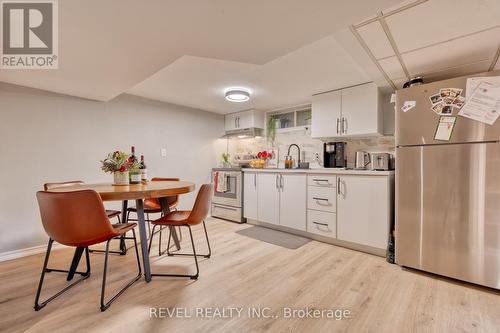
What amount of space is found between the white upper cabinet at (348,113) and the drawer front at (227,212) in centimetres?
182

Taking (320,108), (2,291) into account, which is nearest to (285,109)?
(320,108)

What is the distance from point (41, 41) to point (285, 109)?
335cm

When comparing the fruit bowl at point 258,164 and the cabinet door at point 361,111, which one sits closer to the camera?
the cabinet door at point 361,111

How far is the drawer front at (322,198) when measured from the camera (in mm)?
2826

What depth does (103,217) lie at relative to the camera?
1.51 meters

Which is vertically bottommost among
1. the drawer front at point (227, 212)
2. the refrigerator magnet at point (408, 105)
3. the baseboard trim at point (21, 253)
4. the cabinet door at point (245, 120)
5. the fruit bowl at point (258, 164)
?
the baseboard trim at point (21, 253)

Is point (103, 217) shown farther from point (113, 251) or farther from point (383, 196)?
point (383, 196)

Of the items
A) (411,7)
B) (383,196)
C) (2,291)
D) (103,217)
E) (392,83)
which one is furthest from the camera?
Result: (392,83)

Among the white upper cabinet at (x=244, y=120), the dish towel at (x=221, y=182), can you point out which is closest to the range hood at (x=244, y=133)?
the white upper cabinet at (x=244, y=120)

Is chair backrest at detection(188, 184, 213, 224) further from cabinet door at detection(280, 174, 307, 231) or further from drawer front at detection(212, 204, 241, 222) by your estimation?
drawer front at detection(212, 204, 241, 222)

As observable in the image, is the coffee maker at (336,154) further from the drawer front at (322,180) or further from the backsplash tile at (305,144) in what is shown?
the drawer front at (322,180)

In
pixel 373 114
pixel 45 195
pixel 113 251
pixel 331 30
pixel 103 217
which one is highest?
pixel 331 30

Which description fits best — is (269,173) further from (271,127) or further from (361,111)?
(361,111)

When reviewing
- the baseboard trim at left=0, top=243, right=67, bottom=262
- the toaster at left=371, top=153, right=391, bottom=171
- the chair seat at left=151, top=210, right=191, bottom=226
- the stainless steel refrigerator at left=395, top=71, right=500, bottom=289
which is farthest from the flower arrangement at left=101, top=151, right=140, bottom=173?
the toaster at left=371, top=153, right=391, bottom=171
